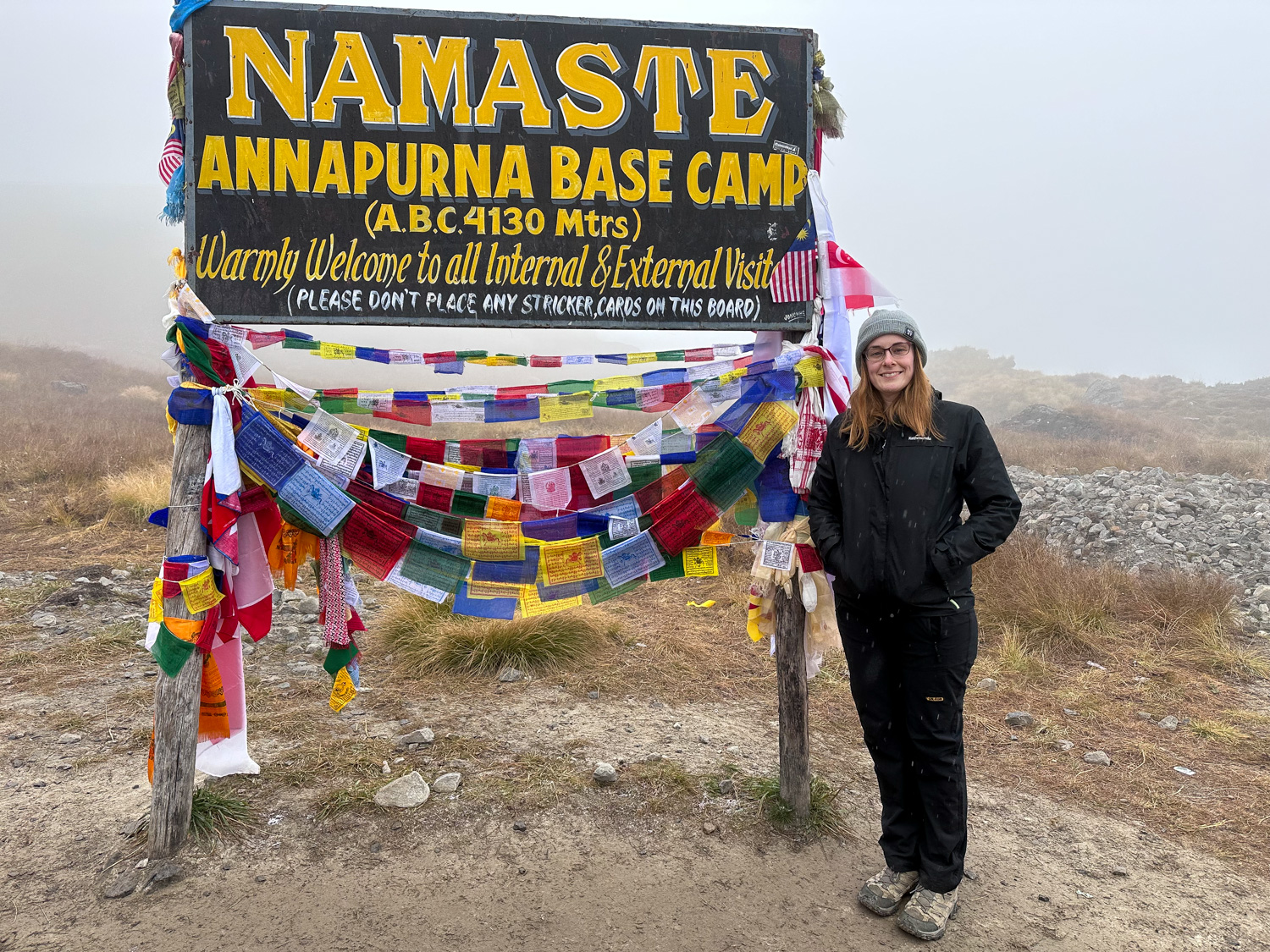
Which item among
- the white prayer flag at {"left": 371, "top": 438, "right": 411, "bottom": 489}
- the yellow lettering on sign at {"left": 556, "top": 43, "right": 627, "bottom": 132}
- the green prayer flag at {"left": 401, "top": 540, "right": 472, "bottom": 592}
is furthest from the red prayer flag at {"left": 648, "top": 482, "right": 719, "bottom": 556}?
the yellow lettering on sign at {"left": 556, "top": 43, "right": 627, "bottom": 132}

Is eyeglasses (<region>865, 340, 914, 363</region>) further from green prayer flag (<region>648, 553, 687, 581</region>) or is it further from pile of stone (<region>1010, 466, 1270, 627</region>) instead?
pile of stone (<region>1010, 466, 1270, 627</region>)

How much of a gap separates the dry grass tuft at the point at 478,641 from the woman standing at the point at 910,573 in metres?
3.20

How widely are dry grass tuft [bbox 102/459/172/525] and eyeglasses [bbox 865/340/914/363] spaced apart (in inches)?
342

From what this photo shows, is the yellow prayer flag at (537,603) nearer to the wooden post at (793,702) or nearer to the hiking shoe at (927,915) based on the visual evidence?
the wooden post at (793,702)

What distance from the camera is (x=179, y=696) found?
3188 mm

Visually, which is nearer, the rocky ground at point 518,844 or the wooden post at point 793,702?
the rocky ground at point 518,844

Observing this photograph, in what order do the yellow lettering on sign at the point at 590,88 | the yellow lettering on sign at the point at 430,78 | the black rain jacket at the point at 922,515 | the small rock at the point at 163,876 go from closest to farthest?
the black rain jacket at the point at 922,515 → the small rock at the point at 163,876 → the yellow lettering on sign at the point at 430,78 → the yellow lettering on sign at the point at 590,88

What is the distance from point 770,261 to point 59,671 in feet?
18.0

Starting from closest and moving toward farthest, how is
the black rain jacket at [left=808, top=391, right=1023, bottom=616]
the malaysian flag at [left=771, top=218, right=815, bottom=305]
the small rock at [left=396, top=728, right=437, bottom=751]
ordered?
the black rain jacket at [left=808, top=391, right=1023, bottom=616]
the malaysian flag at [left=771, top=218, right=815, bottom=305]
the small rock at [left=396, top=728, right=437, bottom=751]

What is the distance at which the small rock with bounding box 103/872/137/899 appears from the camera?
301 centimetres

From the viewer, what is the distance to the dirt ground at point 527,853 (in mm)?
2914

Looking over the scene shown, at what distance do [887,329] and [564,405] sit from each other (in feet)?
4.69

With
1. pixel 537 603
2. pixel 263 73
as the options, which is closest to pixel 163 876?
pixel 537 603

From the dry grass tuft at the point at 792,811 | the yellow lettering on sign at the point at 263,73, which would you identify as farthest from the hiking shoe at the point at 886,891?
the yellow lettering on sign at the point at 263,73
